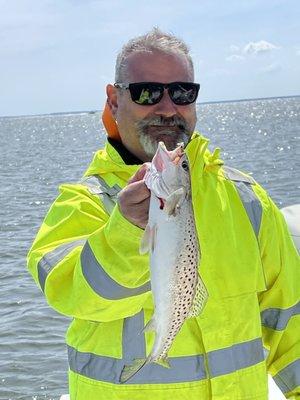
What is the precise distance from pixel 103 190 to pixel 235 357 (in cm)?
97

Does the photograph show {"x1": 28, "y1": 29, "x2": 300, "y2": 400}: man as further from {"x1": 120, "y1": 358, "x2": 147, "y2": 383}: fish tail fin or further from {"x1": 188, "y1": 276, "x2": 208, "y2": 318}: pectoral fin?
{"x1": 188, "y1": 276, "x2": 208, "y2": 318}: pectoral fin

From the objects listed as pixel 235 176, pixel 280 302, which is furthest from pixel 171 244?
pixel 280 302

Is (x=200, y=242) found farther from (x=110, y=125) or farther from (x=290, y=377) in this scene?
(x=290, y=377)

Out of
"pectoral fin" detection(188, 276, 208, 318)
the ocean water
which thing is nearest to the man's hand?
"pectoral fin" detection(188, 276, 208, 318)

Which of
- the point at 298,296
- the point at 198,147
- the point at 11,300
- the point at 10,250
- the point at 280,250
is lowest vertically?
the point at 10,250

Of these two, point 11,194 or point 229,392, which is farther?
point 11,194

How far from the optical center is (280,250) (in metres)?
3.40

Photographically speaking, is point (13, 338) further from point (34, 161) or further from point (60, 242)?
point (34, 161)

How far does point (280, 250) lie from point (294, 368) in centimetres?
67

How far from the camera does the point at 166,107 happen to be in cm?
308

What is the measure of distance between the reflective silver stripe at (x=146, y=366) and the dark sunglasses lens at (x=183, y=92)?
0.96m

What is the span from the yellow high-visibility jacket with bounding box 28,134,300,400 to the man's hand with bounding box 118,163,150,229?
34cm

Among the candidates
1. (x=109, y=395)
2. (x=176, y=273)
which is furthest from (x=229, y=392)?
(x=176, y=273)

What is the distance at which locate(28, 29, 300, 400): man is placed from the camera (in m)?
3.06
